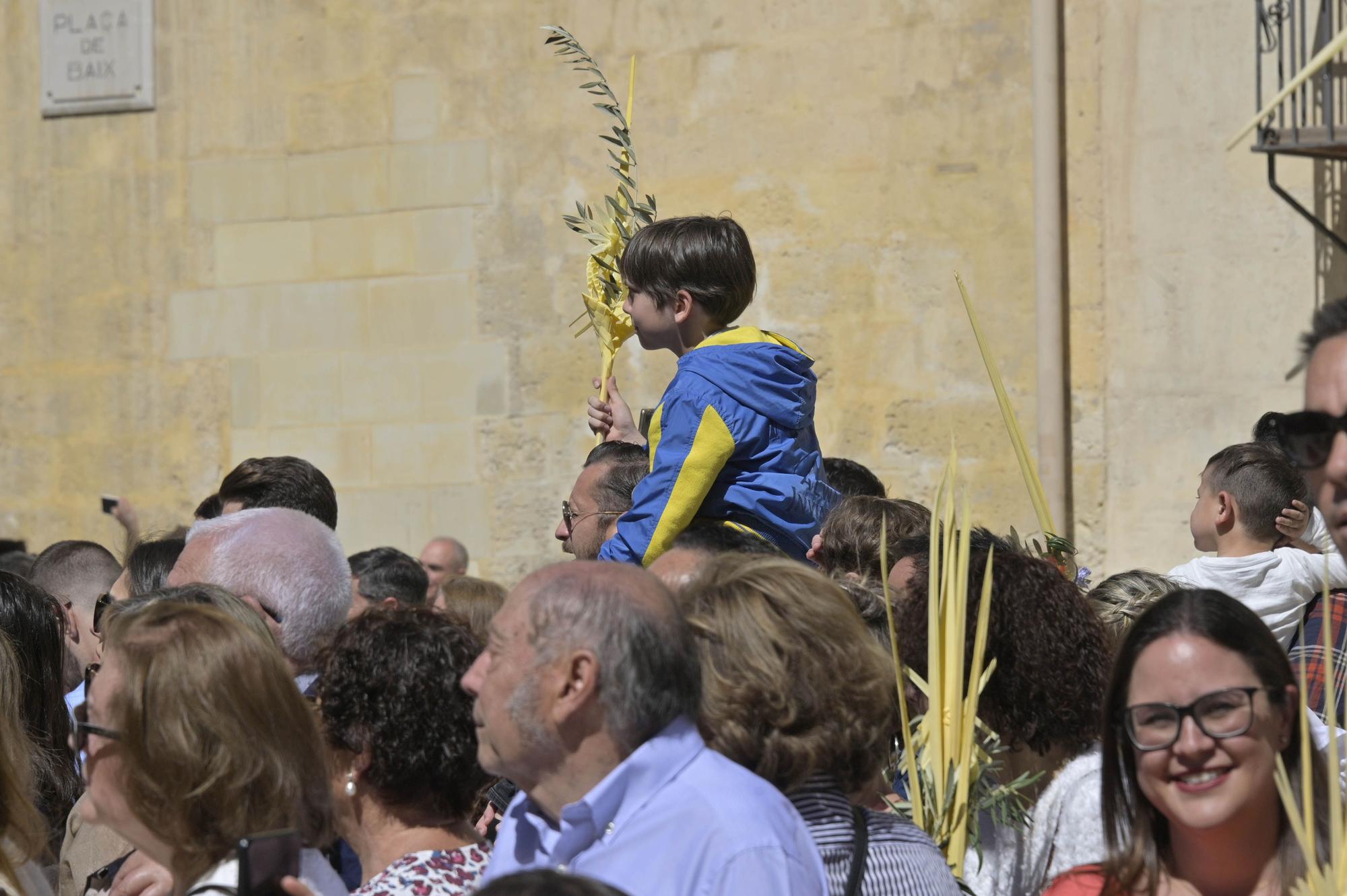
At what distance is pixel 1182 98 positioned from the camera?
818 cm

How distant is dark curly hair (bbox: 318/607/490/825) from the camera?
126 inches

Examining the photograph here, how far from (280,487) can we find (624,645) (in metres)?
3.01

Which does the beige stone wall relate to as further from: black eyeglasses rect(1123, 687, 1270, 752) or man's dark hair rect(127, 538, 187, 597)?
black eyeglasses rect(1123, 687, 1270, 752)

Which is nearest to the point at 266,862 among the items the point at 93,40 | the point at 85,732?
the point at 85,732

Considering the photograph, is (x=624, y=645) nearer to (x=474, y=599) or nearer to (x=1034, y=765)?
(x=1034, y=765)

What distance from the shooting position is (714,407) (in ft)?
14.2

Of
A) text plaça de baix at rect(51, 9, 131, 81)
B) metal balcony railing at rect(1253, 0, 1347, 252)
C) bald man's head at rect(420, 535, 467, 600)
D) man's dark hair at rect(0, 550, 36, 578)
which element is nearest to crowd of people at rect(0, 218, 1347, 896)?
man's dark hair at rect(0, 550, 36, 578)

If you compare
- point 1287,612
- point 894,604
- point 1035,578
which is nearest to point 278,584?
point 894,604

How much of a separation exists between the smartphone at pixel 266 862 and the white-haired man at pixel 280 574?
1.82 m

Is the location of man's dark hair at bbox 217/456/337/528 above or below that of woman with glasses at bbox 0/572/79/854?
above

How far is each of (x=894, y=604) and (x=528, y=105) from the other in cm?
597

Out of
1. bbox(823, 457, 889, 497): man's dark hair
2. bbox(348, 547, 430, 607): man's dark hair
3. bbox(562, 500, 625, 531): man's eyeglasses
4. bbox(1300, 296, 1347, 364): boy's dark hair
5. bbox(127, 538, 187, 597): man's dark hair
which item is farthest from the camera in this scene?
bbox(348, 547, 430, 607): man's dark hair

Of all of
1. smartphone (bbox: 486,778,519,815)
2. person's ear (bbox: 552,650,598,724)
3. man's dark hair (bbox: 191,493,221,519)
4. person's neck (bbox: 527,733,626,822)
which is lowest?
smartphone (bbox: 486,778,519,815)

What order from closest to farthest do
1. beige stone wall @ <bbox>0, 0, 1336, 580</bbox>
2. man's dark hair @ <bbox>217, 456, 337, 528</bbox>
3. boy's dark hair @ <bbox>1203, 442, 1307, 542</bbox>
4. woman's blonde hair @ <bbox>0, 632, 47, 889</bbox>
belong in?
woman's blonde hair @ <bbox>0, 632, 47, 889</bbox> → boy's dark hair @ <bbox>1203, 442, 1307, 542</bbox> → man's dark hair @ <bbox>217, 456, 337, 528</bbox> → beige stone wall @ <bbox>0, 0, 1336, 580</bbox>
